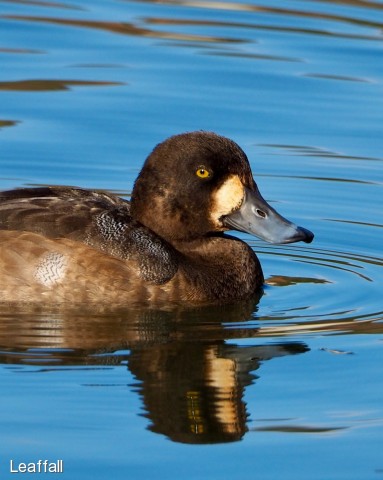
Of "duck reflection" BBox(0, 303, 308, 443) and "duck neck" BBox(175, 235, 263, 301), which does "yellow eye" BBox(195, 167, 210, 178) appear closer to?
"duck neck" BBox(175, 235, 263, 301)

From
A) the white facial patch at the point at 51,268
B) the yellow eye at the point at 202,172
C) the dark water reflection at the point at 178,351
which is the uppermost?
the yellow eye at the point at 202,172

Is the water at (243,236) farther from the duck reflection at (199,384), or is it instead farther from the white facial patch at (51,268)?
the white facial patch at (51,268)

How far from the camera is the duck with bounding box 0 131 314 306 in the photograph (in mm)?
7723

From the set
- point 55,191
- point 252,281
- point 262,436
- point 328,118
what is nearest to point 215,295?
point 252,281

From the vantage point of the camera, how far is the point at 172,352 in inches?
281

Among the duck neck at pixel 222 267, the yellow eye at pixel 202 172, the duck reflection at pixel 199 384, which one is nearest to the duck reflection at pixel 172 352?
the duck reflection at pixel 199 384

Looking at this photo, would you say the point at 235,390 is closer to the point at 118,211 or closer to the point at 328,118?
the point at 118,211

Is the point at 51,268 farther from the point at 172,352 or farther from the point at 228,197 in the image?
the point at 228,197

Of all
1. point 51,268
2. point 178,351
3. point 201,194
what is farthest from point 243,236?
point 178,351

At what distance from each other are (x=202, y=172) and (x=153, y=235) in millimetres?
484

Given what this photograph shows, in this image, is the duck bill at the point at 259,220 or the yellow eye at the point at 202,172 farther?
the duck bill at the point at 259,220

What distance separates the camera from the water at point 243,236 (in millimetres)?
5973

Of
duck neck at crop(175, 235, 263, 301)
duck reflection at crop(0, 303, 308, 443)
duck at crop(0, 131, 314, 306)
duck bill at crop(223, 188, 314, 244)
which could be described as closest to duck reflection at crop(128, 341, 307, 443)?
duck reflection at crop(0, 303, 308, 443)

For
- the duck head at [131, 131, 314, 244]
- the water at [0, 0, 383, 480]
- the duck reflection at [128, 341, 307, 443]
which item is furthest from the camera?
the duck head at [131, 131, 314, 244]
